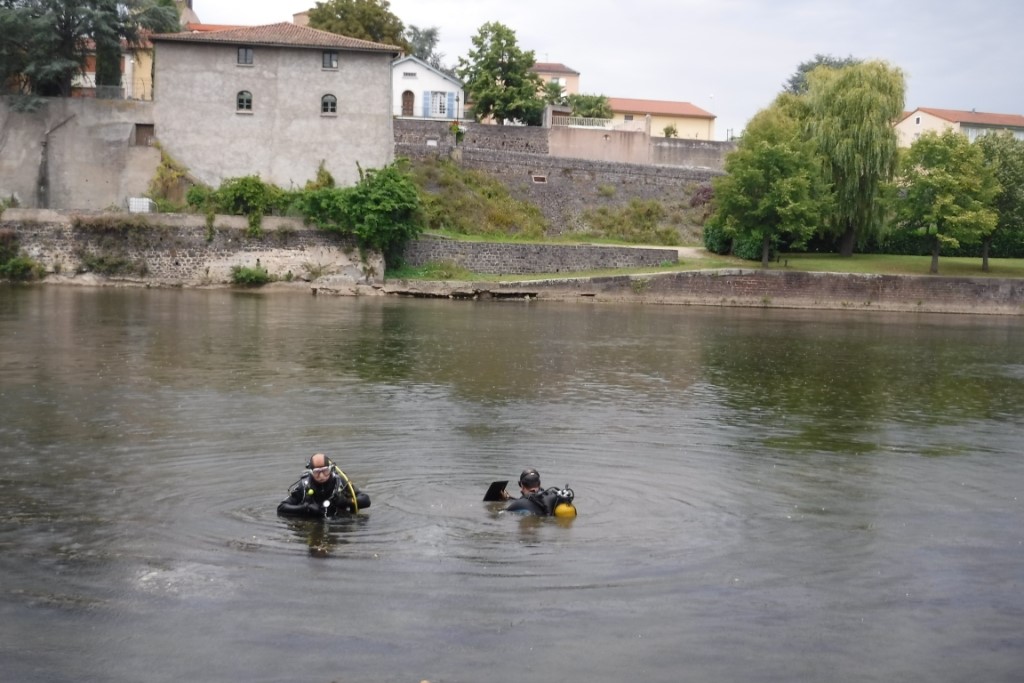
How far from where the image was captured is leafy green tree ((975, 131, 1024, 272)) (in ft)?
184

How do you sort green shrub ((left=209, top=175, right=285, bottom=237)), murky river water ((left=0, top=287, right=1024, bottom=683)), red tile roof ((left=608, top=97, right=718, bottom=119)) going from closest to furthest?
1. murky river water ((left=0, top=287, right=1024, bottom=683))
2. green shrub ((left=209, top=175, right=285, bottom=237))
3. red tile roof ((left=608, top=97, right=718, bottom=119))

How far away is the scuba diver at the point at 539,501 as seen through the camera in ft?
49.6

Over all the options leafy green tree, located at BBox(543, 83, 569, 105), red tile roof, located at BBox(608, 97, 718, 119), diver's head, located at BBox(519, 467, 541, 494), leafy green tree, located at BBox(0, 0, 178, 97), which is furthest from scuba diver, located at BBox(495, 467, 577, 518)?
red tile roof, located at BBox(608, 97, 718, 119)

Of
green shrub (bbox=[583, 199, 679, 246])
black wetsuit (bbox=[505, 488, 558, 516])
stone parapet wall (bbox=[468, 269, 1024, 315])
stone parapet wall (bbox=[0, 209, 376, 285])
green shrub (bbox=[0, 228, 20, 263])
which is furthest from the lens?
green shrub (bbox=[583, 199, 679, 246])

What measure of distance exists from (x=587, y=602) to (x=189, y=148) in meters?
46.3

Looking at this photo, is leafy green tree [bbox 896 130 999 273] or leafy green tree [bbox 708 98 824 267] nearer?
leafy green tree [bbox 708 98 824 267]

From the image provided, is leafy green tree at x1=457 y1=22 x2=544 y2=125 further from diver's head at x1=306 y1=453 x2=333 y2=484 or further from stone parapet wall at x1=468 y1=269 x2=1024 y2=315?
diver's head at x1=306 y1=453 x2=333 y2=484

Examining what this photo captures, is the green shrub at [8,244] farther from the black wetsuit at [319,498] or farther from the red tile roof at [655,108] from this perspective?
the red tile roof at [655,108]

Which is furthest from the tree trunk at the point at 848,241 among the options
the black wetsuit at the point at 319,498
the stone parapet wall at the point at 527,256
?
the black wetsuit at the point at 319,498

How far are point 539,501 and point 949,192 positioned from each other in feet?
146

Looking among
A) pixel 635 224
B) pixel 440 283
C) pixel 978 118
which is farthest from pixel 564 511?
pixel 978 118

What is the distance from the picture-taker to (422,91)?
7538cm

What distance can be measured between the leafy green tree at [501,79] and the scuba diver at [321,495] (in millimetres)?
57050

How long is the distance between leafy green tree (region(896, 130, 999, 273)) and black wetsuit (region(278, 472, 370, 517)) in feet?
146
